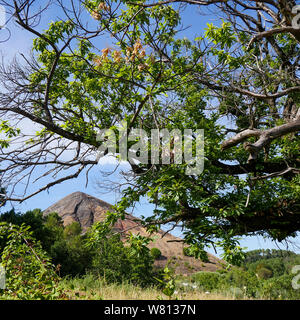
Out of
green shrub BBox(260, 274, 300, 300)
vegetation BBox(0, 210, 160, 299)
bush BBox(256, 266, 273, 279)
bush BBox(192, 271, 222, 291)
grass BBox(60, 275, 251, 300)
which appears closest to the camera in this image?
vegetation BBox(0, 210, 160, 299)

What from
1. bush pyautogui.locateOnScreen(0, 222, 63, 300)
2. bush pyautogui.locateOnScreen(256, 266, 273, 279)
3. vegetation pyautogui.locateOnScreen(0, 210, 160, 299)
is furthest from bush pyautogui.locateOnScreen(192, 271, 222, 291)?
bush pyautogui.locateOnScreen(256, 266, 273, 279)

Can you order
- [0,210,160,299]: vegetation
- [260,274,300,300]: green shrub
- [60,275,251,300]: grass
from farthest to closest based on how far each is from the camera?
[260,274,300,300]: green shrub < [60,275,251,300]: grass < [0,210,160,299]: vegetation

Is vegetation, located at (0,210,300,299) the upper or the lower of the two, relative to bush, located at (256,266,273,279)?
upper

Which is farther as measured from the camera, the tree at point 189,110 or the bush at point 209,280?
the bush at point 209,280

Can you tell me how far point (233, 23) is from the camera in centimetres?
680

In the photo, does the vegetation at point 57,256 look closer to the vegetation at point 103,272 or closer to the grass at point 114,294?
the vegetation at point 103,272

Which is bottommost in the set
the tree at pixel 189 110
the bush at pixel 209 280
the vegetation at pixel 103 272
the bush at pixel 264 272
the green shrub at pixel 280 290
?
the bush at pixel 264 272

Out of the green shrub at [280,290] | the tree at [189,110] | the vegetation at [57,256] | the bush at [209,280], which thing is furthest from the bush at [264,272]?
the tree at [189,110]

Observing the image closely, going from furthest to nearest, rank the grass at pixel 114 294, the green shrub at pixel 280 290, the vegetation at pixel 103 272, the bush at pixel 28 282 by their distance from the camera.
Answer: the green shrub at pixel 280 290, the grass at pixel 114 294, the vegetation at pixel 103 272, the bush at pixel 28 282

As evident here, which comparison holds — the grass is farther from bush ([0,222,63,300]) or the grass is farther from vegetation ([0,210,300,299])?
bush ([0,222,63,300])

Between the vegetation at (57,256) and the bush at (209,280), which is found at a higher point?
the vegetation at (57,256)

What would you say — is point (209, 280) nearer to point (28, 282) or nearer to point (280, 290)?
point (280, 290)

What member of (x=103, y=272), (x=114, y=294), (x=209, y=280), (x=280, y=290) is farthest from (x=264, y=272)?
(x=114, y=294)
